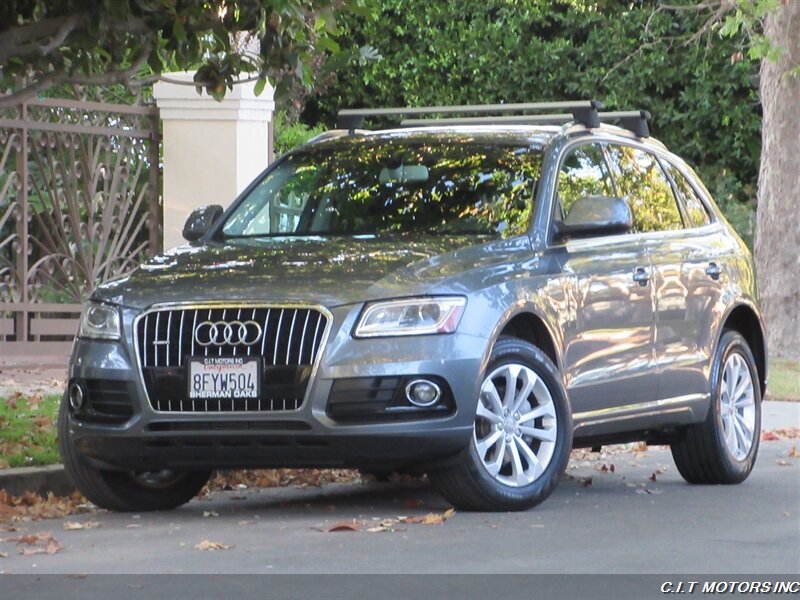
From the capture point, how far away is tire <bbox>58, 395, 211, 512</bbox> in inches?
344

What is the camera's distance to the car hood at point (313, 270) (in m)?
8.18

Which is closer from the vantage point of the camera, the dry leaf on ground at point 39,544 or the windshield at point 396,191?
the dry leaf on ground at point 39,544

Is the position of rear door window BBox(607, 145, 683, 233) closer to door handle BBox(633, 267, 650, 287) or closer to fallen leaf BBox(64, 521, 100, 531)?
door handle BBox(633, 267, 650, 287)

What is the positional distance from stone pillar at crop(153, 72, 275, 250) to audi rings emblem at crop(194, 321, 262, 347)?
25.4 feet

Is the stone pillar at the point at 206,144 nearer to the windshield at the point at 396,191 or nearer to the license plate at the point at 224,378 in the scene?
the windshield at the point at 396,191

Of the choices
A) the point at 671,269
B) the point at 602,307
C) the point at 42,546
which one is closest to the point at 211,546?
the point at 42,546

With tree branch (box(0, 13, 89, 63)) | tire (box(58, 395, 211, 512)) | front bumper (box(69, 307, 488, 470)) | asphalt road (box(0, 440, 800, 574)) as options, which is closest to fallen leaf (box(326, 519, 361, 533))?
asphalt road (box(0, 440, 800, 574))

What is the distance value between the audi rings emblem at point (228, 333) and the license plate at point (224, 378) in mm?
71

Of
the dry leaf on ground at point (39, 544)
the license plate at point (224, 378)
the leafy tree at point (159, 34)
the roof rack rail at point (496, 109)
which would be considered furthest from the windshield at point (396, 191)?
the dry leaf on ground at point (39, 544)

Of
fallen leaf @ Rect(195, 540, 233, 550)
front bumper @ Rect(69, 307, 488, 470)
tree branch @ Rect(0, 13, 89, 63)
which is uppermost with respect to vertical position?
tree branch @ Rect(0, 13, 89, 63)

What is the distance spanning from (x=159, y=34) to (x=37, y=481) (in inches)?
110

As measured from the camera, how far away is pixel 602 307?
9336mm

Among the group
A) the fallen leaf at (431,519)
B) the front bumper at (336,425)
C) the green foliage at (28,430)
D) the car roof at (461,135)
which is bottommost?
the green foliage at (28,430)
